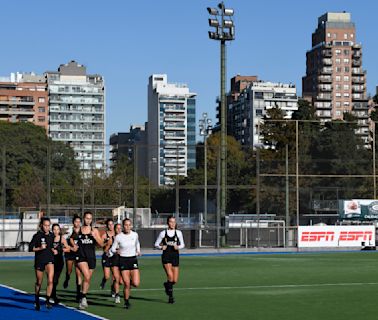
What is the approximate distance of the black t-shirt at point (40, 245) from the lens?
1914cm

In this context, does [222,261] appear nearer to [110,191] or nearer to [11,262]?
[11,262]

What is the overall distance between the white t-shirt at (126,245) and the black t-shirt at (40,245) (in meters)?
1.27

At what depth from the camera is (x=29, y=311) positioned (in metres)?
18.8

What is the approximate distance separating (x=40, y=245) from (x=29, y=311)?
1.32 m

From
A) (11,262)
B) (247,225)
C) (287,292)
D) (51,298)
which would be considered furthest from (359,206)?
(51,298)

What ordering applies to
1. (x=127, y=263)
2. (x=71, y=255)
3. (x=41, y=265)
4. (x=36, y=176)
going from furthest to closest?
(x=36, y=176)
(x=71, y=255)
(x=41, y=265)
(x=127, y=263)

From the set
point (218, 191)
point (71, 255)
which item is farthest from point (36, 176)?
point (71, 255)

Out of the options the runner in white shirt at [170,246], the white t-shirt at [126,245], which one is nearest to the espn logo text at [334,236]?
the runner in white shirt at [170,246]

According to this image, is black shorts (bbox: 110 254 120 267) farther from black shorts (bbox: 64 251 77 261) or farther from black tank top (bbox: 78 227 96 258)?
black shorts (bbox: 64 251 77 261)

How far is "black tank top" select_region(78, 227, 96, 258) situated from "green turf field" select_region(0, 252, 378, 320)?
3.66ft

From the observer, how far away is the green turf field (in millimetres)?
18562

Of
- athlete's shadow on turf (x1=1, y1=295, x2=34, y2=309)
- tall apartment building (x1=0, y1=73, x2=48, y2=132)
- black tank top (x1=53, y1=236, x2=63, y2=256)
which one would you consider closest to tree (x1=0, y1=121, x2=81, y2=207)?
athlete's shadow on turf (x1=1, y1=295, x2=34, y2=309)

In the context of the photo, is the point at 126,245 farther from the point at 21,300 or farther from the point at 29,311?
the point at 21,300

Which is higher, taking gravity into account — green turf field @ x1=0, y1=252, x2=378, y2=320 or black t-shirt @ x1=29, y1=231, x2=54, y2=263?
black t-shirt @ x1=29, y1=231, x2=54, y2=263
